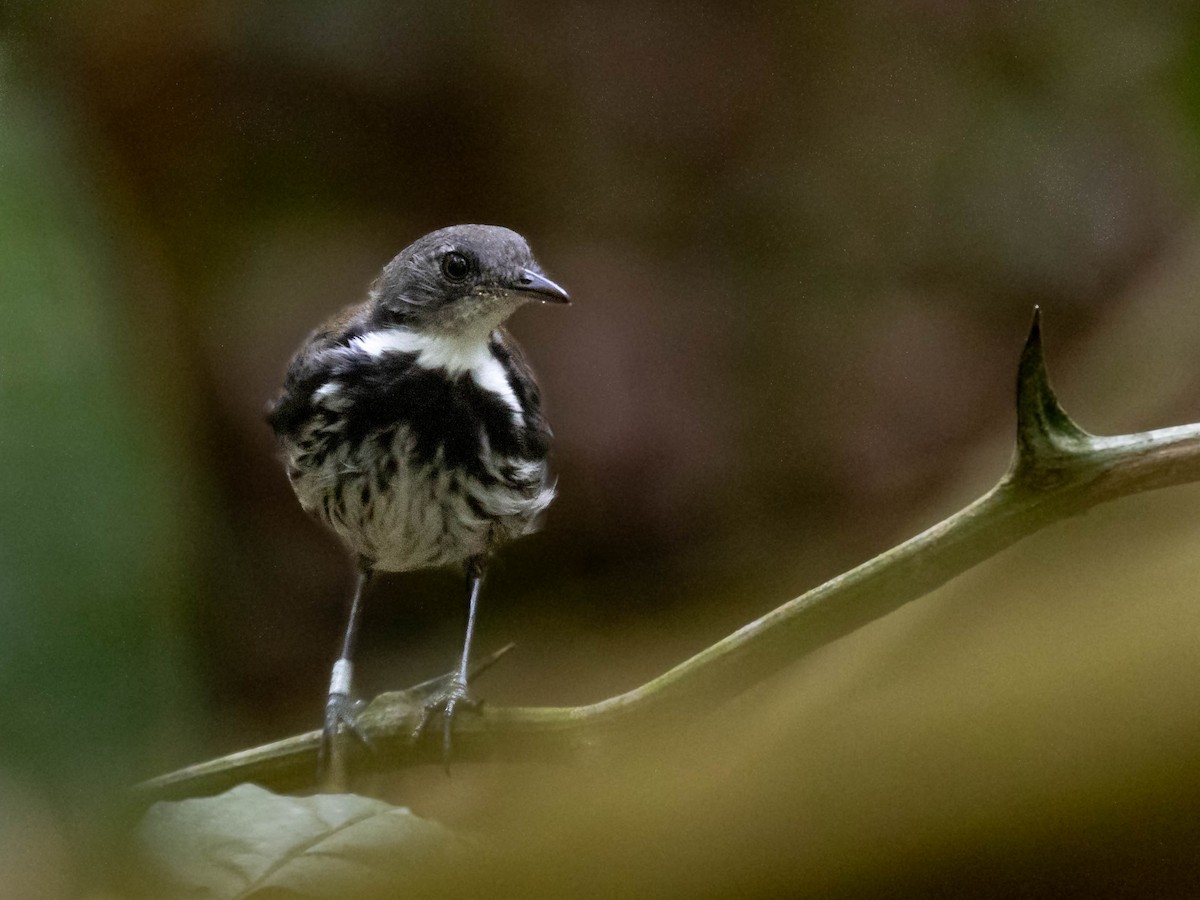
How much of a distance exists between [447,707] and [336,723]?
7 centimetres

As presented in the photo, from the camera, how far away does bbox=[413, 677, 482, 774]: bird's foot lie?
0.75 metres

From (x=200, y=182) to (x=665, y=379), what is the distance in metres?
0.37

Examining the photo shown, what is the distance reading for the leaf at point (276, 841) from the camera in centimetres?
39

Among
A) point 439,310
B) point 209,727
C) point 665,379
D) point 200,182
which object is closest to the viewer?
point 209,727

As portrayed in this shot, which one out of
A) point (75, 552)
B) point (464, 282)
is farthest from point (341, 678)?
point (75, 552)

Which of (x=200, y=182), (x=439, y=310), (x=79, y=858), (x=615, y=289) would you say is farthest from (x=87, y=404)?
(x=615, y=289)

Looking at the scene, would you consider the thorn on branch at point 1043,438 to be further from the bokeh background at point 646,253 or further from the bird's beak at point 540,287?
the bird's beak at point 540,287

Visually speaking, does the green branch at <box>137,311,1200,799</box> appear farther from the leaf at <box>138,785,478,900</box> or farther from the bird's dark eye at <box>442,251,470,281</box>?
the bird's dark eye at <box>442,251,470,281</box>

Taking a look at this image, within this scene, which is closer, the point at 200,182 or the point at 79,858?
the point at 79,858

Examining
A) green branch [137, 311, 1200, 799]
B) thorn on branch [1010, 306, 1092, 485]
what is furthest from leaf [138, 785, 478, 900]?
thorn on branch [1010, 306, 1092, 485]

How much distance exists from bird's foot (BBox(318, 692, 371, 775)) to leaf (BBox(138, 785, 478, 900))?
0.11 meters

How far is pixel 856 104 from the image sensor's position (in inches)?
41.9

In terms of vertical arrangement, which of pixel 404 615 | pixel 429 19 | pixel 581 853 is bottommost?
pixel 581 853

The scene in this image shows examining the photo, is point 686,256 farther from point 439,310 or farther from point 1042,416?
point 1042,416
